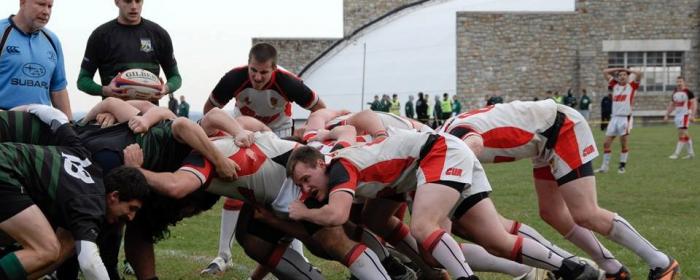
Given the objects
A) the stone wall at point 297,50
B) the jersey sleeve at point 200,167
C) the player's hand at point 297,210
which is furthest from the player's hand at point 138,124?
the stone wall at point 297,50

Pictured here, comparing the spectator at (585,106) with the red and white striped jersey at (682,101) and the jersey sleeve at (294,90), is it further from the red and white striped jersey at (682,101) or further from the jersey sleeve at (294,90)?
the jersey sleeve at (294,90)

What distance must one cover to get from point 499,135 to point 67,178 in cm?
313

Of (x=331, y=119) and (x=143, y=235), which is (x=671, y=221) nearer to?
(x=331, y=119)

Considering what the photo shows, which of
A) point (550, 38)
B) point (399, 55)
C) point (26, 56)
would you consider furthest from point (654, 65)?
point (26, 56)

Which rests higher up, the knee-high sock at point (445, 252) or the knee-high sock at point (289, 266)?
the knee-high sock at point (445, 252)

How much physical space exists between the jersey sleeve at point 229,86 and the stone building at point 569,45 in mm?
44951

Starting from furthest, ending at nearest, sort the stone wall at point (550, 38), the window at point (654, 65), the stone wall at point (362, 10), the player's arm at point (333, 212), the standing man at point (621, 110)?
the stone wall at point (362, 10), the stone wall at point (550, 38), the window at point (654, 65), the standing man at point (621, 110), the player's arm at point (333, 212)

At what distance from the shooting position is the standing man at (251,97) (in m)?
8.73

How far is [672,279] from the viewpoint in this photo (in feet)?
24.9

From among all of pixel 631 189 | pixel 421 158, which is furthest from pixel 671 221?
pixel 421 158

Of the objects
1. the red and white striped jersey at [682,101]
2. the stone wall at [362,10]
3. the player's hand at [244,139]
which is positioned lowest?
the red and white striped jersey at [682,101]

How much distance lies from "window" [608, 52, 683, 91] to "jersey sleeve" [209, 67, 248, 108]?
149 feet

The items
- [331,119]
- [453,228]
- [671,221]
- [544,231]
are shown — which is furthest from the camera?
[671,221]

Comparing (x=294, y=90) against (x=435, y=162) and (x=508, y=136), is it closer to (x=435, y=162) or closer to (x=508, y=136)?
(x=508, y=136)
